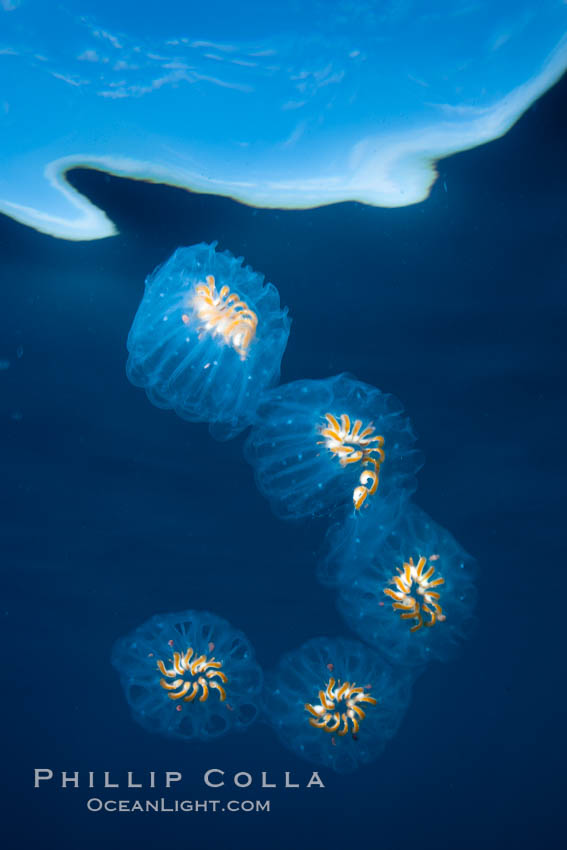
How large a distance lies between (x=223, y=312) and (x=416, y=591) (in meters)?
4.62

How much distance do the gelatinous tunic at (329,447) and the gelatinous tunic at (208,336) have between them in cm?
45

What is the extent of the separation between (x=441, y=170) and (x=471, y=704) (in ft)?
140

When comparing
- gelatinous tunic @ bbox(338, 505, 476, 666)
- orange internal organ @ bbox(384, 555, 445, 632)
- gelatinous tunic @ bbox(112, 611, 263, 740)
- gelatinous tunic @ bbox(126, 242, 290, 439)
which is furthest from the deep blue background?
gelatinous tunic @ bbox(112, 611, 263, 740)

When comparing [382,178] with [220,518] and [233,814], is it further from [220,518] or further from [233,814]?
[233,814]

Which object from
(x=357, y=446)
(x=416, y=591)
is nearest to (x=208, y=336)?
(x=357, y=446)

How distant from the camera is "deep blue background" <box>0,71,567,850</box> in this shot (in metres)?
9.52

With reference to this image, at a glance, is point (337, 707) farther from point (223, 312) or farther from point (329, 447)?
point (223, 312)

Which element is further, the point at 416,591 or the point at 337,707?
the point at 337,707

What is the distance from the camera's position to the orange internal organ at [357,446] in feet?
23.7

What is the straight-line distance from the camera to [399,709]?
38.3ft

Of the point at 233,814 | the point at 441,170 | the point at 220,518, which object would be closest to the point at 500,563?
the point at 220,518

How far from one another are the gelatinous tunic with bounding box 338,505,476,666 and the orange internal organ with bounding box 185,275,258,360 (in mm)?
3220

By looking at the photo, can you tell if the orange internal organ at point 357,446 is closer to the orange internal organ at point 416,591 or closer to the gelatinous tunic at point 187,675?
the orange internal organ at point 416,591

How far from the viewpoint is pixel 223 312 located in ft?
22.4
